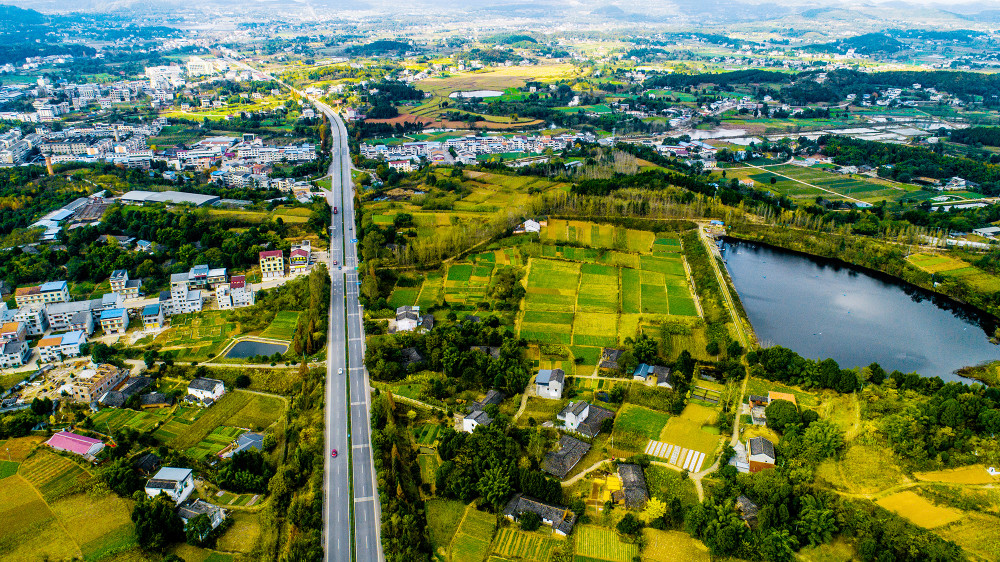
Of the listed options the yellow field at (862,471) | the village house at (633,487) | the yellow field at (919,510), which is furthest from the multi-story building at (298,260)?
the yellow field at (919,510)

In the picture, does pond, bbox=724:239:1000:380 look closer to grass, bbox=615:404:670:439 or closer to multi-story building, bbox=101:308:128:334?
grass, bbox=615:404:670:439

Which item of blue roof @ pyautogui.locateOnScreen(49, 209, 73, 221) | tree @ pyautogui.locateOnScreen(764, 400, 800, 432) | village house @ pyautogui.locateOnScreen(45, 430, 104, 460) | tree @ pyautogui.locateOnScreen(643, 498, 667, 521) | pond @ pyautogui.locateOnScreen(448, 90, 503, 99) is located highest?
pond @ pyautogui.locateOnScreen(448, 90, 503, 99)

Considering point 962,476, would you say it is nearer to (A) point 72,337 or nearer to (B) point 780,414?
(B) point 780,414

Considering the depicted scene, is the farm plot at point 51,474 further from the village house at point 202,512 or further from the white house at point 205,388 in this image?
the white house at point 205,388

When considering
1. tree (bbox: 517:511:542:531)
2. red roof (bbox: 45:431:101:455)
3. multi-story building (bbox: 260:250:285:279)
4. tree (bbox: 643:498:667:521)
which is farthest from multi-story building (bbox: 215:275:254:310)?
tree (bbox: 643:498:667:521)

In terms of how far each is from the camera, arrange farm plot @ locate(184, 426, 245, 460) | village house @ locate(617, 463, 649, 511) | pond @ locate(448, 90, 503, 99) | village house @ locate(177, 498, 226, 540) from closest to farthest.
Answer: village house @ locate(177, 498, 226, 540) < village house @ locate(617, 463, 649, 511) < farm plot @ locate(184, 426, 245, 460) < pond @ locate(448, 90, 503, 99)
